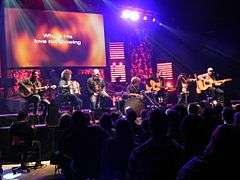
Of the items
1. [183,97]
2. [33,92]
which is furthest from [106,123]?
[183,97]

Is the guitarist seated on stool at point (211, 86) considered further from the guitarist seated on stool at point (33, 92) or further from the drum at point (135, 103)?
the guitarist seated on stool at point (33, 92)

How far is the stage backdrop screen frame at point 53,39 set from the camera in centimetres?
1535

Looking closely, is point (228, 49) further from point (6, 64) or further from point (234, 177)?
point (234, 177)

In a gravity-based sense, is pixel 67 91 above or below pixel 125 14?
below

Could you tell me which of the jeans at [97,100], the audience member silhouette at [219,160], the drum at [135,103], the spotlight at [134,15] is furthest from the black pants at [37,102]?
the audience member silhouette at [219,160]

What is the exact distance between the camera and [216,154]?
2736mm

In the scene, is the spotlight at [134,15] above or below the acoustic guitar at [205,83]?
above

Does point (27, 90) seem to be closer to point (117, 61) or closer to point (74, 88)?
point (74, 88)

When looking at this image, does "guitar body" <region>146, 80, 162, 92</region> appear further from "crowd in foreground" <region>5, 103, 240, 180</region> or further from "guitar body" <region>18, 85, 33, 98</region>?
"crowd in foreground" <region>5, 103, 240, 180</region>

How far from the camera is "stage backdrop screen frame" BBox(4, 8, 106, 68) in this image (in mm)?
15352

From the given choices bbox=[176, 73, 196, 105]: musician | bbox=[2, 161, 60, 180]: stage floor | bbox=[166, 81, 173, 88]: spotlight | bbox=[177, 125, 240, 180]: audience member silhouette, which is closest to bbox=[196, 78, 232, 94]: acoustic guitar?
bbox=[176, 73, 196, 105]: musician

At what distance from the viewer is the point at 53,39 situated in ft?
53.6

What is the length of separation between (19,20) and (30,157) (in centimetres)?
716

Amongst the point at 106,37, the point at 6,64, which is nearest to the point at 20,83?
the point at 6,64
